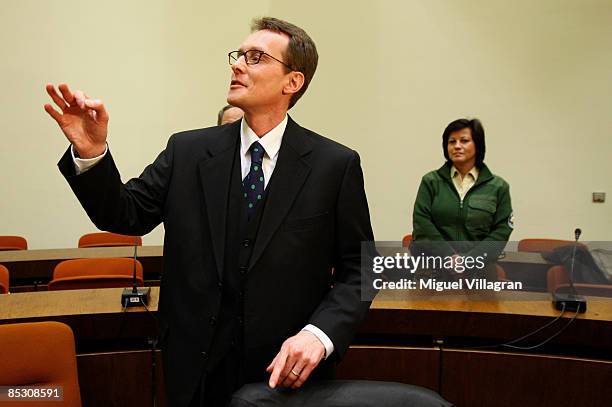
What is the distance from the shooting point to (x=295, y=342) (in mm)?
1248

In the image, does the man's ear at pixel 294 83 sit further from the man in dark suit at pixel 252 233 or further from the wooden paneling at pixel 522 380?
the wooden paneling at pixel 522 380

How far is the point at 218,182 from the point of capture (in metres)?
1.44

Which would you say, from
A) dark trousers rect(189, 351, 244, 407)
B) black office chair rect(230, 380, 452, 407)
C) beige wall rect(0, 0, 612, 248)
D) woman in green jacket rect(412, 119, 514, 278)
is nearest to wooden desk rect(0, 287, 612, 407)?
woman in green jacket rect(412, 119, 514, 278)

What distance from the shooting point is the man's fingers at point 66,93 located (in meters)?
1.12

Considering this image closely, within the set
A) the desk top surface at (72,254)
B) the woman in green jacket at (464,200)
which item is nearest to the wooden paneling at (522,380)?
the woman in green jacket at (464,200)

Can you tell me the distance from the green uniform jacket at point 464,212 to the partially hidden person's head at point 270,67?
1754 millimetres

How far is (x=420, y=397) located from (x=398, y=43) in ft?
17.1

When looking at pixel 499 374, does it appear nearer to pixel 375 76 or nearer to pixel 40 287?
pixel 40 287

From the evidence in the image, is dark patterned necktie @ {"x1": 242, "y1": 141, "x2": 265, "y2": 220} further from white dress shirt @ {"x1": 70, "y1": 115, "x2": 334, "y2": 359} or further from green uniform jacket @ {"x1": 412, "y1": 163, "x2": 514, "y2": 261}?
green uniform jacket @ {"x1": 412, "y1": 163, "x2": 514, "y2": 261}

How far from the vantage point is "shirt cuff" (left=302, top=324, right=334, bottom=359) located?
4.34 feet

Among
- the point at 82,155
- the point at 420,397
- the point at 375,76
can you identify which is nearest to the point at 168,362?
the point at 82,155

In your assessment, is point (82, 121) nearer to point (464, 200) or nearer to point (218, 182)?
point (218, 182)

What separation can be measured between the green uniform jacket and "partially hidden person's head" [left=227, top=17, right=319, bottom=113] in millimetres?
1754

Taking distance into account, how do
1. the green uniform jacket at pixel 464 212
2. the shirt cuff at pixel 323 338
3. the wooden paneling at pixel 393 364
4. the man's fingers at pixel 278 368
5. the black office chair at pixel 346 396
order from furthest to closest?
the green uniform jacket at pixel 464 212 → the wooden paneling at pixel 393 364 → the shirt cuff at pixel 323 338 → the man's fingers at pixel 278 368 → the black office chair at pixel 346 396
